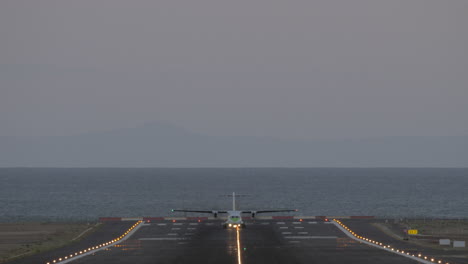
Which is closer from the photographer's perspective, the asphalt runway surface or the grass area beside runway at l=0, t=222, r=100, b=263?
the asphalt runway surface

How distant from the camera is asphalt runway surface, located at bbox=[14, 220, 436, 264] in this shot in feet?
205

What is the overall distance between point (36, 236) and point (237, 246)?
30.8 metres

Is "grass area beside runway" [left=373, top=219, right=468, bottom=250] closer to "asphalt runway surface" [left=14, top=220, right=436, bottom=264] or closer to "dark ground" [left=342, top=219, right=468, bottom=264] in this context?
"dark ground" [left=342, top=219, right=468, bottom=264]

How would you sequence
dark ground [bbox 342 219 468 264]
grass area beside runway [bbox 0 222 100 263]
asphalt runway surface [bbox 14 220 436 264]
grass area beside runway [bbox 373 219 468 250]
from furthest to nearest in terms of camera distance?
grass area beside runway [bbox 373 219 468 250] → grass area beside runway [bbox 0 222 100 263] → dark ground [bbox 342 219 468 264] → asphalt runway surface [bbox 14 220 436 264]

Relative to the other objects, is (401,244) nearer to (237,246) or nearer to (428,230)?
(428,230)

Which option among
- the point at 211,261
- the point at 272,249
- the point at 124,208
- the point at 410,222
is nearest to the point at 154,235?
the point at 272,249

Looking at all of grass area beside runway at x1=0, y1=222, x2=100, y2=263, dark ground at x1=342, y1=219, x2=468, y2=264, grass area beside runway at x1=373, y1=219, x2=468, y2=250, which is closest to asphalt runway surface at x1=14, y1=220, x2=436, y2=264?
grass area beside runway at x1=0, y1=222, x2=100, y2=263

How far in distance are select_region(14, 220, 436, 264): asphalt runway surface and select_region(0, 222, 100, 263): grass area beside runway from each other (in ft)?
9.04

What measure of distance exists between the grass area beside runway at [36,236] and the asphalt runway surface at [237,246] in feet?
9.04

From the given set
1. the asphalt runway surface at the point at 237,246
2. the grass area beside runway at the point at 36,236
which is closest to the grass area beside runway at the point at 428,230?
the asphalt runway surface at the point at 237,246

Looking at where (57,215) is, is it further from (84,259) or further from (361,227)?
(84,259)

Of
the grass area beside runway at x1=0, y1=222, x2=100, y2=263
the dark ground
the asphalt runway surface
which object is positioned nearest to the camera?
the asphalt runway surface

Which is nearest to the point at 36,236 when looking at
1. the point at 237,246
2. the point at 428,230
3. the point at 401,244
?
the point at 237,246

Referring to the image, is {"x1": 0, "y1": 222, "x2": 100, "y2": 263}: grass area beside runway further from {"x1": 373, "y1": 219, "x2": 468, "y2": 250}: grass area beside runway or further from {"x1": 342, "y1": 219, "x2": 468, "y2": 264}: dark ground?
{"x1": 373, "y1": 219, "x2": 468, "y2": 250}: grass area beside runway
